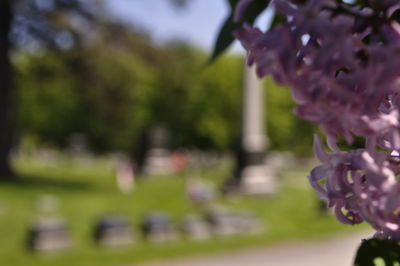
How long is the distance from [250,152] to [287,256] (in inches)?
331

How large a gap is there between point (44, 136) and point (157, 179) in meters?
38.1

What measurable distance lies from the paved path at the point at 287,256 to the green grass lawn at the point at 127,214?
1.45 feet

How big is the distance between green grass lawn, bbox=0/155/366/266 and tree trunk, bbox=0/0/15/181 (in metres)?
1.57

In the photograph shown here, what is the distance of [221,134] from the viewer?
52938 mm

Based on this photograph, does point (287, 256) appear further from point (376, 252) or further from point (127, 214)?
point (376, 252)

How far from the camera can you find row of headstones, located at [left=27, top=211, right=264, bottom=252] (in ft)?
38.1

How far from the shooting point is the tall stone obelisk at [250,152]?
20406 mm

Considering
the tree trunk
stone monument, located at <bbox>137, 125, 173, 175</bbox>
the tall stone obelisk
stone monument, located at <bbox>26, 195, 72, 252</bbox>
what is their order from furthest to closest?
stone monument, located at <bbox>137, 125, 173, 175</bbox>
the tree trunk
the tall stone obelisk
stone monument, located at <bbox>26, 195, 72, 252</bbox>

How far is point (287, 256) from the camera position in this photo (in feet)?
40.9

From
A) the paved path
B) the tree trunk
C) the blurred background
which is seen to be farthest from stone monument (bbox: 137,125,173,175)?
the paved path

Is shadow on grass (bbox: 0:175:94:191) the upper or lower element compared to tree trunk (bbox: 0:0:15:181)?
lower

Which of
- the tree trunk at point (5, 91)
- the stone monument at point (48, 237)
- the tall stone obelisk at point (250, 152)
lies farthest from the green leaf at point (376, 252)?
the tree trunk at point (5, 91)

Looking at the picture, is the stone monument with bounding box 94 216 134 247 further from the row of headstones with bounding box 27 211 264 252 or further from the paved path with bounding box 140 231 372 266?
the paved path with bounding box 140 231 372 266

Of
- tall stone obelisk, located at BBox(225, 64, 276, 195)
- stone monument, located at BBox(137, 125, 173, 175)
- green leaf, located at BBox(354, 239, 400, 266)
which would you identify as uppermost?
stone monument, located at BBox(137, 125, 173, 175)
